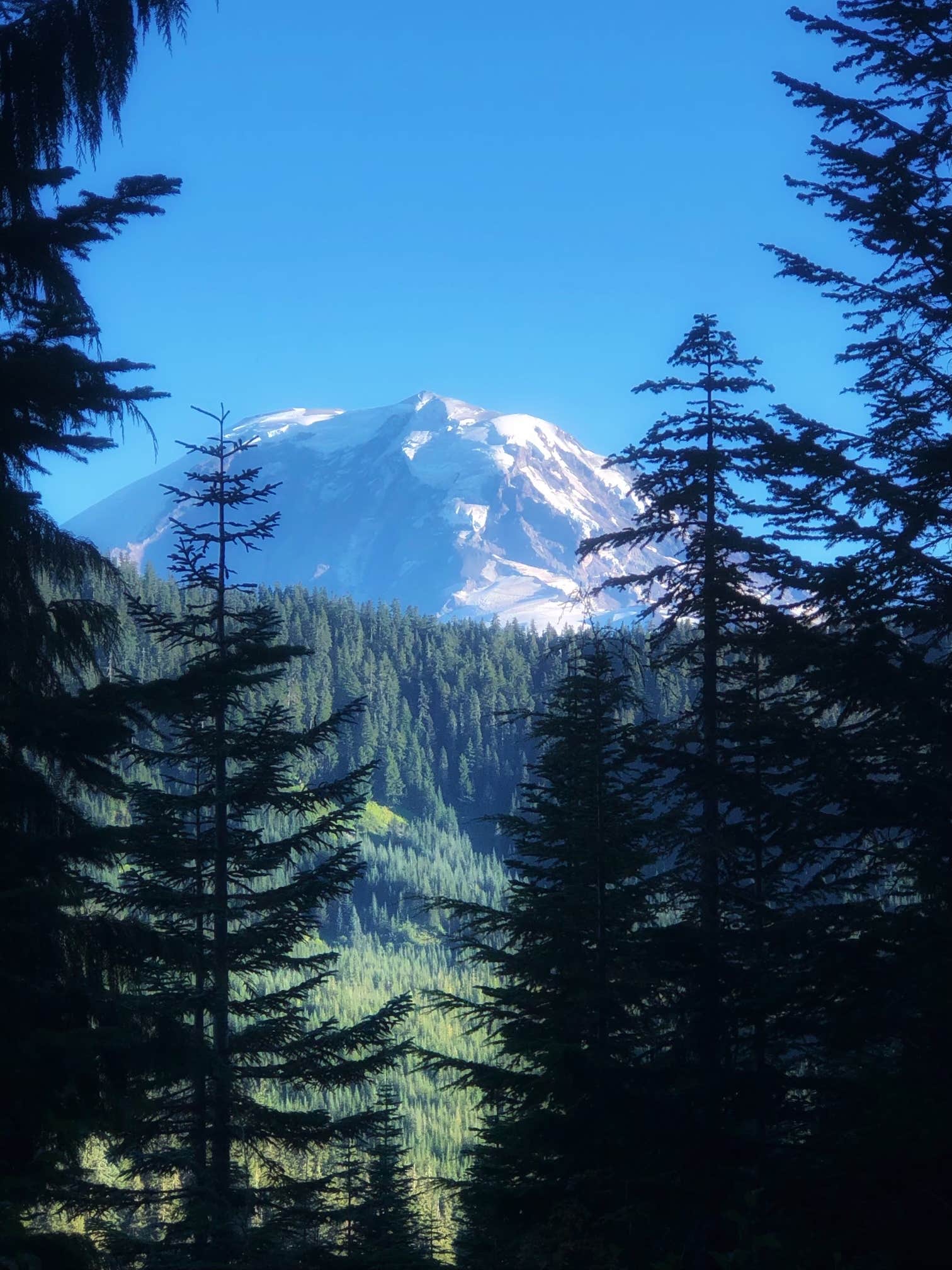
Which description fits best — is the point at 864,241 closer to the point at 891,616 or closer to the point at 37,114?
the point at 891,616

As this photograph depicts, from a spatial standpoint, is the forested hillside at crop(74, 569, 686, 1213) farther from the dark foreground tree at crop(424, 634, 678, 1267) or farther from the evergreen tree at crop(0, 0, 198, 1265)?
the evergreen tree at crop(0, 0, 198, 1265)

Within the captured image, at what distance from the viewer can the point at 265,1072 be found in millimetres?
12078

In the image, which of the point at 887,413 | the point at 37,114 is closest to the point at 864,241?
the point at 887,413

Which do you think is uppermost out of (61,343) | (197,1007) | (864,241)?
(864,241)

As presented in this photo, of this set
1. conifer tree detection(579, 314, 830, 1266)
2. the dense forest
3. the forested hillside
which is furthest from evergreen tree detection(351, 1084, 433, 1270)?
the forested hillside

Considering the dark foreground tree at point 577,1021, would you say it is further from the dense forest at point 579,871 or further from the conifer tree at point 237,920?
the conifer tree at point 237,920

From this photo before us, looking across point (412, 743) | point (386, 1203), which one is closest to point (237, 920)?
point (386, 1203)

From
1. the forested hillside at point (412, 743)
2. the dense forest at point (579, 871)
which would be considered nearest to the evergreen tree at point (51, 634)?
the dense forest at point (579, 871)

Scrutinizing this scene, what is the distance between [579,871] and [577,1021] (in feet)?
6.34

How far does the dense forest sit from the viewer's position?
5.80 m

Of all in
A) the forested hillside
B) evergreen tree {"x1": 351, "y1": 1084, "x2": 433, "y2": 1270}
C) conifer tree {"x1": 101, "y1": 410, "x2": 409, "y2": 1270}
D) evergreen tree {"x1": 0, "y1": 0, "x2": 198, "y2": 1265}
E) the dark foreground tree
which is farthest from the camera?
the forested hillside

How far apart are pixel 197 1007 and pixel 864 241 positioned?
11038 mm

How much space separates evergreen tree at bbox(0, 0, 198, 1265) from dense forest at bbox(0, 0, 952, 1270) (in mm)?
24

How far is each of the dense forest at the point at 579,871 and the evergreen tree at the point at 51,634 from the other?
2cm
